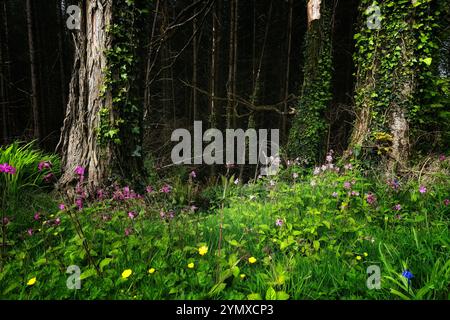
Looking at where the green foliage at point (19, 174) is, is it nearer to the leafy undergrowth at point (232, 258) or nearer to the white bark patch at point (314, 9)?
the leafy undergrowth at point (232, 258)

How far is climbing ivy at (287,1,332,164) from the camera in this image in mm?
6648

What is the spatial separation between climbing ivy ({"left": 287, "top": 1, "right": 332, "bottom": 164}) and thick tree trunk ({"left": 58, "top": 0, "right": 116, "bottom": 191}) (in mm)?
4887

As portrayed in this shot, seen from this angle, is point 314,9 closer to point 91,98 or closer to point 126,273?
point 91,98

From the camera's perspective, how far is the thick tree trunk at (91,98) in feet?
11.1

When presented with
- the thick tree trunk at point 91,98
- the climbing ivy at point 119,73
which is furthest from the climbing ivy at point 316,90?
the thick tree trunk at point 91,98

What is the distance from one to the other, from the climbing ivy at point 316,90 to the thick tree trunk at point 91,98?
16.0 feet

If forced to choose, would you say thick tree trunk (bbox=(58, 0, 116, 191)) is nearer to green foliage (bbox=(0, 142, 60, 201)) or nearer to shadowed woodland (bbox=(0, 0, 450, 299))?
shadowed woodland (bbox=(0, 0, 450, 299))

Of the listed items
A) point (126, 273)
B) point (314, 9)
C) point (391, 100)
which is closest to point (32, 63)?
point (314, 9)

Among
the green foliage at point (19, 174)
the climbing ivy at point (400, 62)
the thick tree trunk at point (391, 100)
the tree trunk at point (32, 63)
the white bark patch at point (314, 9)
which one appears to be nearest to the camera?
the green foliage at point (19, 174)

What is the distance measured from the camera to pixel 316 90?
6688mm

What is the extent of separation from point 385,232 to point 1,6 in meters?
18.3

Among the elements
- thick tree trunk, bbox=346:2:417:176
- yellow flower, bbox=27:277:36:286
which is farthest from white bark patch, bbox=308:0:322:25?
yellow flower, bbox=27:277:36:286

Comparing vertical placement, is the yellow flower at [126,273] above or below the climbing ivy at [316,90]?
below
